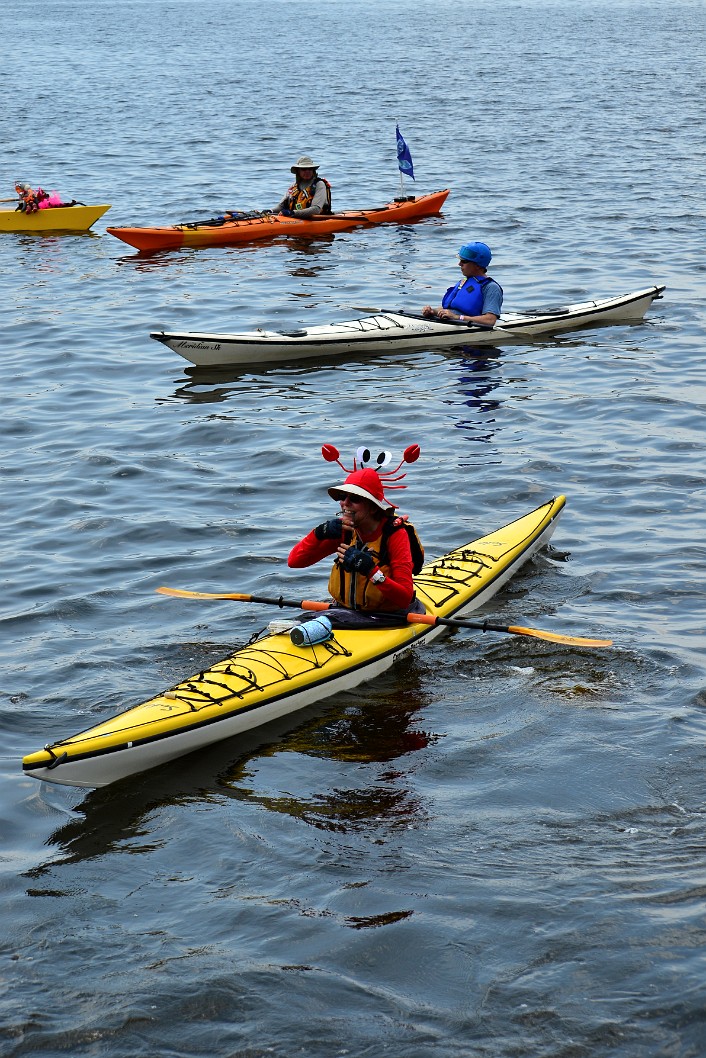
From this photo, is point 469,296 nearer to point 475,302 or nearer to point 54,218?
point 475,302

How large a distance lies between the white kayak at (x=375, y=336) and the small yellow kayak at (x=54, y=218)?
701cm

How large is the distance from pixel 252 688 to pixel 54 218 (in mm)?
15186

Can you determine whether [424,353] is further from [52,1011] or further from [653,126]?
[653,126]

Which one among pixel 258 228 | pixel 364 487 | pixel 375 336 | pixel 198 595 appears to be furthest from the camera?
pixel 258 228

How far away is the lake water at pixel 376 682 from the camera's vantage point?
4602 mm

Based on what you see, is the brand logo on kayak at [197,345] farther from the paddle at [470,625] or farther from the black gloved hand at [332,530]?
the black gloved hand at [332,530]

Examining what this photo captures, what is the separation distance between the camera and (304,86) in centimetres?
4016

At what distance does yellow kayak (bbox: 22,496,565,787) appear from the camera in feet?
18.8

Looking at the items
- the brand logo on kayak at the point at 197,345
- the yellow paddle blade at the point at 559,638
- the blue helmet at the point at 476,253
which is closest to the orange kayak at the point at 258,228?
the brand logo on kayak at the point at 197,345

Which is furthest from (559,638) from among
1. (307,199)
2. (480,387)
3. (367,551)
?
(307,199)

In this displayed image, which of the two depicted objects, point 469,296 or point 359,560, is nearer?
point 359,560

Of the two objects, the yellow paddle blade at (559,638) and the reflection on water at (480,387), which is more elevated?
the reflection on water at (480,387)

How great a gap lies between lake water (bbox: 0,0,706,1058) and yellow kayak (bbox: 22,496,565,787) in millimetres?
149

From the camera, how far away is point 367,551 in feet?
23.3
